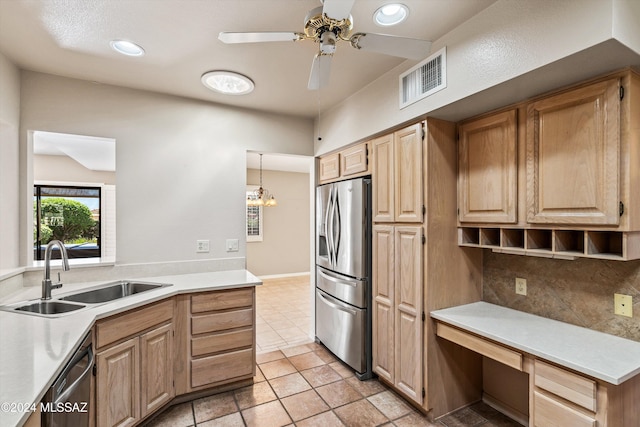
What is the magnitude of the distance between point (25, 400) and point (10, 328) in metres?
0.84

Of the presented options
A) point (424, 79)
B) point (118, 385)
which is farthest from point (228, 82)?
point (118, 385)

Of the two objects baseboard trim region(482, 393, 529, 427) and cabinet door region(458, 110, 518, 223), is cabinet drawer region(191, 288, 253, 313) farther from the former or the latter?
baseboard trim region(482, 393, 529, 427)

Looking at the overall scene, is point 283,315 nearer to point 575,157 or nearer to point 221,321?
point 221,321

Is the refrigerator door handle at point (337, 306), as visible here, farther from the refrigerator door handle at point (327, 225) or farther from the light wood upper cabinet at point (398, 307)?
the refrigerator door handle at point (327, 225)

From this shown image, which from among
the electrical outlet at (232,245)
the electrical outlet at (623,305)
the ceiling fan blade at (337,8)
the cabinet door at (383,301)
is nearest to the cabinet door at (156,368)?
the electrical outlet at (232,245)

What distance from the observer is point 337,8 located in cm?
116

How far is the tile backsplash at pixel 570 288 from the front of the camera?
1639mm

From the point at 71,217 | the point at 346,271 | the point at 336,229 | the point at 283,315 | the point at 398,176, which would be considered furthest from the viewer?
the point at 71,217

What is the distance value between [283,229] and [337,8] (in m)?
6.11

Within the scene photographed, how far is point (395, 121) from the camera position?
2283 millimetres

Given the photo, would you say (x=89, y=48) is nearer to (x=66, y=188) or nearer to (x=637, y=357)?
(x=637, y=357)

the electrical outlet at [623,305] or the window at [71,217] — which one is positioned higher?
the window at [71,217]

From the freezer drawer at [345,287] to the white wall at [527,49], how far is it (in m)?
1.40

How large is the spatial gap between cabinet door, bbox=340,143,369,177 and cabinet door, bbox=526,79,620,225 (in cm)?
122
